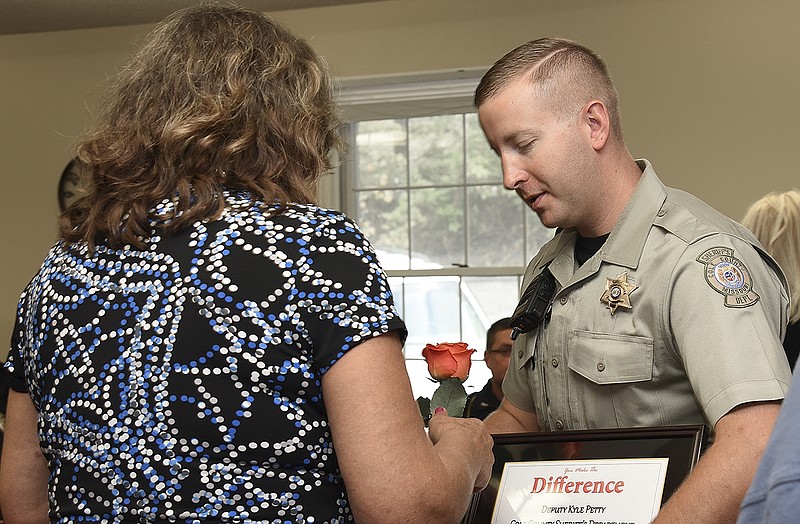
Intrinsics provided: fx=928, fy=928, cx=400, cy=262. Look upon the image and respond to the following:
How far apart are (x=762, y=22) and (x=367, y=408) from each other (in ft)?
14.4

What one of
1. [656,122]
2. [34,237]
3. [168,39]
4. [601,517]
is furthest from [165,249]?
[34,237]

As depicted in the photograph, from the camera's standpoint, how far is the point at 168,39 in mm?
1232

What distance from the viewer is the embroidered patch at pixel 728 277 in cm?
136

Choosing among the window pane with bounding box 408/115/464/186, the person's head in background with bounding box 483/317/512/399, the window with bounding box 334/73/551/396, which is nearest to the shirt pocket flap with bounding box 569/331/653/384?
the person's head in background with bounding box 483/317/512/399

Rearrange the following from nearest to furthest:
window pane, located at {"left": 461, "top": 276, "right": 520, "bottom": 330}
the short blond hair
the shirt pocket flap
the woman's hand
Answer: the woman's hand, the shirt pocket flap, the short blond hair, window pane, located at {"left": 461, "top": 276, "right": 520, "bottom": 330}

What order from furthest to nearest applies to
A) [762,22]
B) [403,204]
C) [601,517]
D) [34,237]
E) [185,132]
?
1. [34,237]
2. [403,204]
3. [762,22]
4. [601,517]
5. [185,132]

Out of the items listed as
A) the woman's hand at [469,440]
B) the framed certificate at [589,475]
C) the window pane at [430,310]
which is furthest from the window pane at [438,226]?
the woman's hand at [469,440]

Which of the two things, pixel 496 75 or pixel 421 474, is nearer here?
pixel 421 474

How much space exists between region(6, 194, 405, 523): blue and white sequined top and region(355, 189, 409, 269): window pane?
4297 mm

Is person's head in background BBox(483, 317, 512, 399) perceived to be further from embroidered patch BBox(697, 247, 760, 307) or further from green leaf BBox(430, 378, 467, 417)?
embroidered patch BBox(697, 247, 760, 307)

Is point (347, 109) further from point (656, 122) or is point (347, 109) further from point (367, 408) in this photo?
point (367, 408)

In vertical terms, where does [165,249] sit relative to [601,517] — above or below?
above

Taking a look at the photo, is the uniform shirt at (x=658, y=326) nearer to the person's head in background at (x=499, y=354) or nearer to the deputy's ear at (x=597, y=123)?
the deputy's ear at (x=597, y=123)

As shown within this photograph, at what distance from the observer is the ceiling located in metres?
5.36
